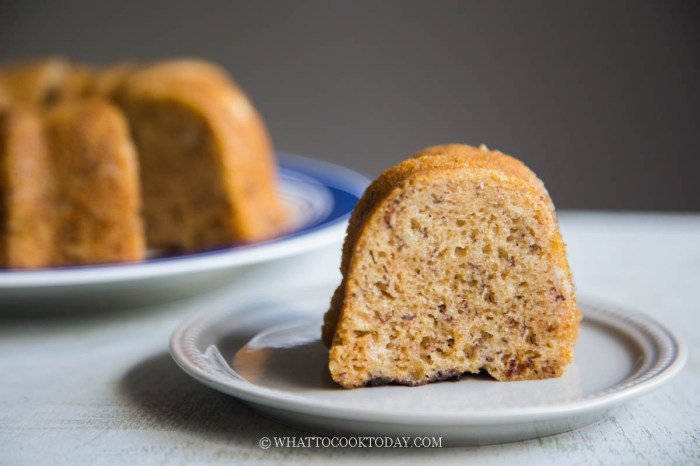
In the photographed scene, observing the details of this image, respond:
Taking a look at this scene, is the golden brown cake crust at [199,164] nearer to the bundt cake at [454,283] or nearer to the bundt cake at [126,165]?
the bundt cake at [126,165]

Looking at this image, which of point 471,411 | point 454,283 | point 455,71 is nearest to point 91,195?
point 454,283

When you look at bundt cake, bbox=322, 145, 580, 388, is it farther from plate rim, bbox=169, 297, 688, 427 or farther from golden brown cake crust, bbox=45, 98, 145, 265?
golden brown cake crust, bbox=45, 98, 145, 265

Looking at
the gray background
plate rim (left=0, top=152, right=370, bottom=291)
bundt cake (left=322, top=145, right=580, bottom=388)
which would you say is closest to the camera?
bundt cake (left=322, top=145, right=580, bottom=388)

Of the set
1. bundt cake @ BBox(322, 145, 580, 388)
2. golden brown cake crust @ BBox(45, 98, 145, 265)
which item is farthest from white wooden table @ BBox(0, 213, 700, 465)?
golden brown cake crust @ BBox(45, 98, 145, 265)

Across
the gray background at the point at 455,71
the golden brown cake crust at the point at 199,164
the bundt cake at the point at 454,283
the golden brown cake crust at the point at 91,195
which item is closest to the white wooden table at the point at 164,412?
the bundt cake at the point at 454,283

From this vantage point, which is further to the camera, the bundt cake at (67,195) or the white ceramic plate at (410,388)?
the bundt cake at (67,195)

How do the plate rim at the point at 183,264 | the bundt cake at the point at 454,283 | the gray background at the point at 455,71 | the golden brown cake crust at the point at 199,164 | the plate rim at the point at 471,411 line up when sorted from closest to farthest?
the plate rim at the point at 471,411
the bundt cake at the point at 454,283
the plate rim at the point at 183,264
the golden brown cake crust at the point at 199,164
the gray background at the point at 455,71
